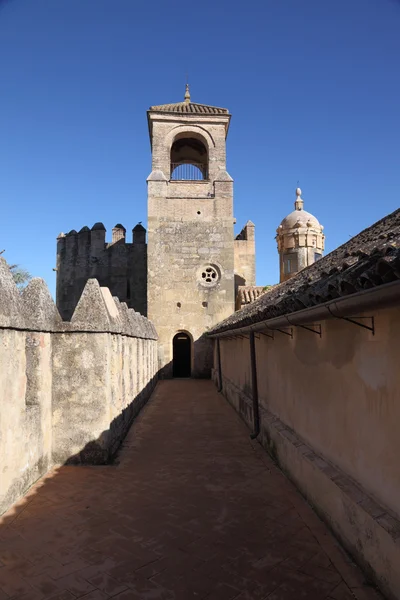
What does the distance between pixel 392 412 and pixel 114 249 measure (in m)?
25.8

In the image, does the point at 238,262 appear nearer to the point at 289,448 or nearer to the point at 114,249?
the point at 114,249

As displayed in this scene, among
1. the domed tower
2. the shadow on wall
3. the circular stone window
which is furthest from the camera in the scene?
the circular stone window

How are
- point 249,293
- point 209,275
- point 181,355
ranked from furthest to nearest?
point 181,355, point 209,275, point 249,293

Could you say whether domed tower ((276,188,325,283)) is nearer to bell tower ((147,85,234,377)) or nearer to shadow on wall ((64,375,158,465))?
bell tower ((147,85,234,377))

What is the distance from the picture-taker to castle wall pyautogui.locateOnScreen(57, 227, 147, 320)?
2766 cm

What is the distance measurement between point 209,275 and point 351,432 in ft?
62.1

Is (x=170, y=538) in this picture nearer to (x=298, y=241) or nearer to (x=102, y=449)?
(x=102, y=449)

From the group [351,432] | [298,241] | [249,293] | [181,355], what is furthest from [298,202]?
[351,432]

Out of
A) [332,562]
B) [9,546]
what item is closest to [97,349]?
[9,546]

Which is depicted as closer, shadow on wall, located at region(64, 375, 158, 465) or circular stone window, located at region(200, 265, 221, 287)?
shadow on wall, located at region(64, 375, 158, 465)

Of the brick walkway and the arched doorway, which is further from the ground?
the arched doorway

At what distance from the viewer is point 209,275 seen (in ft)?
75.2

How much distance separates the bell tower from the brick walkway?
15.0 meters

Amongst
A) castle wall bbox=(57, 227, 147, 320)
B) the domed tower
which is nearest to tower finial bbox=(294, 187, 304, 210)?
the domed tower
